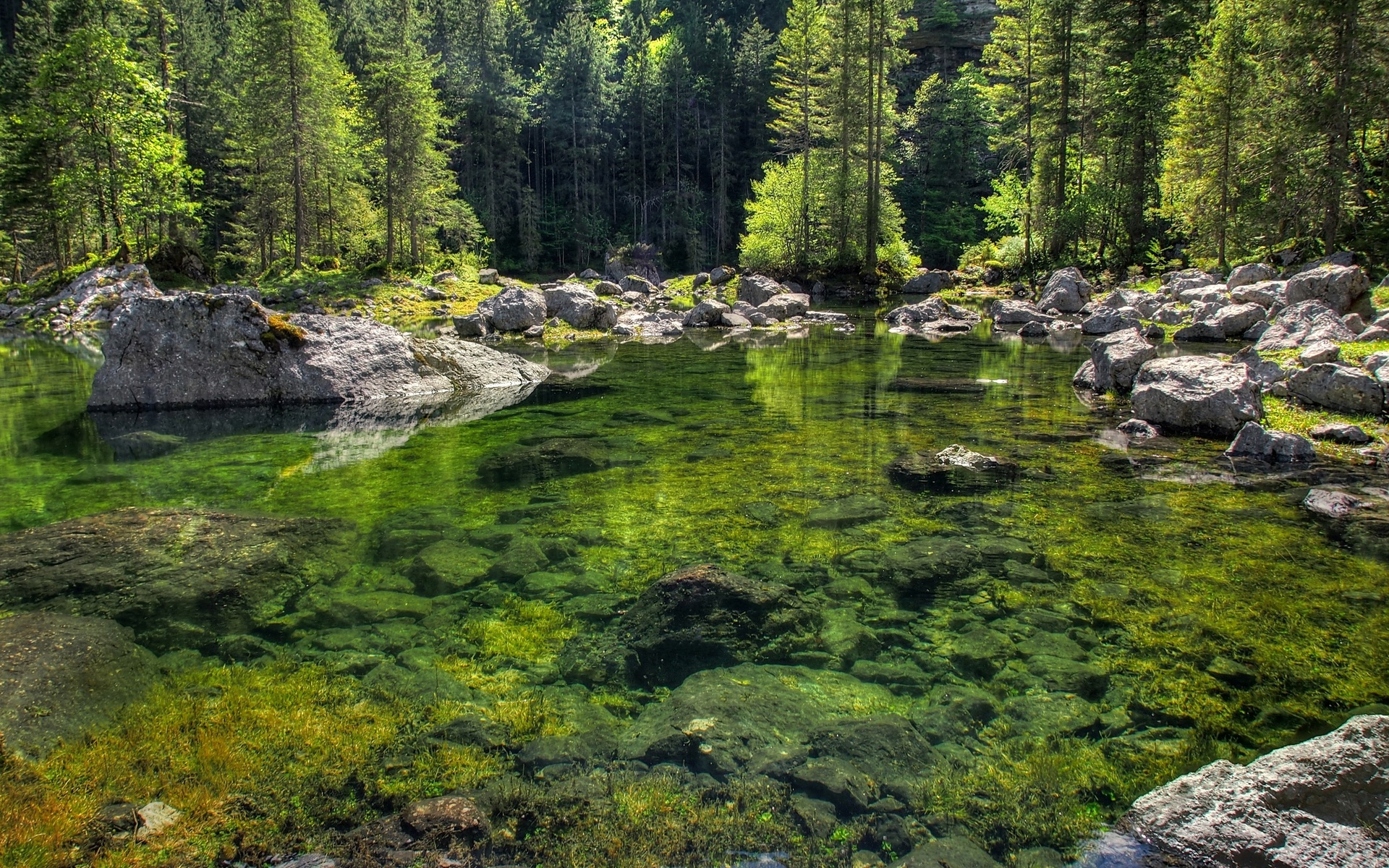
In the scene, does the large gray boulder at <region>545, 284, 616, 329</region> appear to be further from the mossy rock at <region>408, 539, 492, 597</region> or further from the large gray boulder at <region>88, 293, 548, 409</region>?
the mossy rock at <region>408, 539, 492, 597</region>

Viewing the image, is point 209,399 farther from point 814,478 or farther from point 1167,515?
point 1167,515

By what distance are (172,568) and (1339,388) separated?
14120 millimetres

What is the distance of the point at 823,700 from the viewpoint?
14.4 feet

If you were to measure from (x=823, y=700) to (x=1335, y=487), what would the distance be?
6854mm

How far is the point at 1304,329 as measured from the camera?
13.5 metres

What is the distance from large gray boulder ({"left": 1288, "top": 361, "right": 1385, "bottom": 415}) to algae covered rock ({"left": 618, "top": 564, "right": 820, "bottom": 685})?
962 centimetres

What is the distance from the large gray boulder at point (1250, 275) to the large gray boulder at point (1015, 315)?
20.3 ft

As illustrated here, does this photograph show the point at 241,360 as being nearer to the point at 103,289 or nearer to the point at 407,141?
the point at 103,289

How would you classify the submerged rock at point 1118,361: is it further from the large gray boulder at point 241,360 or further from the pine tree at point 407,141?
the pine tree at point 407,141

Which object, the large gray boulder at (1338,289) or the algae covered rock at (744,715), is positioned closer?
the algae covered rock at (744,715)

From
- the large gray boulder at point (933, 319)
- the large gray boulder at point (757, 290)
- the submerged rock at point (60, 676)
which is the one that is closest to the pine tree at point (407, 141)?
the large gray boulder at point (757, 290)

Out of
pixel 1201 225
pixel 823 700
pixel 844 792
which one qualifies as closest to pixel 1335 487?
pixel 823 700

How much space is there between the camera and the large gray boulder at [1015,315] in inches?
1121

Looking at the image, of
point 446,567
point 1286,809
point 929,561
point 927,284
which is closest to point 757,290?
point 927,284
